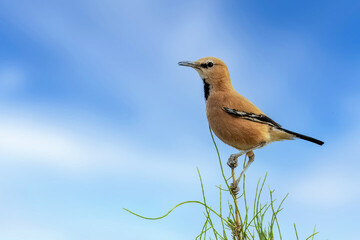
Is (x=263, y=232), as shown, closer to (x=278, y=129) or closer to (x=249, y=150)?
(x=249, y=150)

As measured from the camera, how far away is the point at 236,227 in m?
4.45

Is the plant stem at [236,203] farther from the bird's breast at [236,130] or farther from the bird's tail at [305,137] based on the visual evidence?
the bird's tail at [305,137]

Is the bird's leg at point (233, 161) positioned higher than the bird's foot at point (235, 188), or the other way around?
the bird's leg at point (233, 161)

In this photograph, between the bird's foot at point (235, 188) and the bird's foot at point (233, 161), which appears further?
the bird's foot at point (233, 161)

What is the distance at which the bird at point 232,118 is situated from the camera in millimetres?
5316

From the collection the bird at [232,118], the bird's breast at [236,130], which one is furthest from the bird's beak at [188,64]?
the bird's breast at [236,130]

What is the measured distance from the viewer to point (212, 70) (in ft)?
20.9

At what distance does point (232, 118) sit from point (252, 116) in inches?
15.6

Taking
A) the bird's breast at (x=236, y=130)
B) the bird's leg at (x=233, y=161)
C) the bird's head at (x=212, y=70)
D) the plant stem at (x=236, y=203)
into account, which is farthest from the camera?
the bird's head at (x=212, y=70)

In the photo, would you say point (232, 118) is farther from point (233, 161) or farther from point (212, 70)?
point (212, 70)

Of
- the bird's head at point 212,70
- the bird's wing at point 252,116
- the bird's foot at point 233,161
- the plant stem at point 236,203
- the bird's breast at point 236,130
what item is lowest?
the plant stem at point 236,203

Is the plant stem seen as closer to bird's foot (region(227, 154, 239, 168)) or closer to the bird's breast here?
bird's foot (region(227, 154, 239, 168))

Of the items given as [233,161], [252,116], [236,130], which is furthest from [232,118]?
[233,161]

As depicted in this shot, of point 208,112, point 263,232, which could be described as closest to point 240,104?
point 208,112
